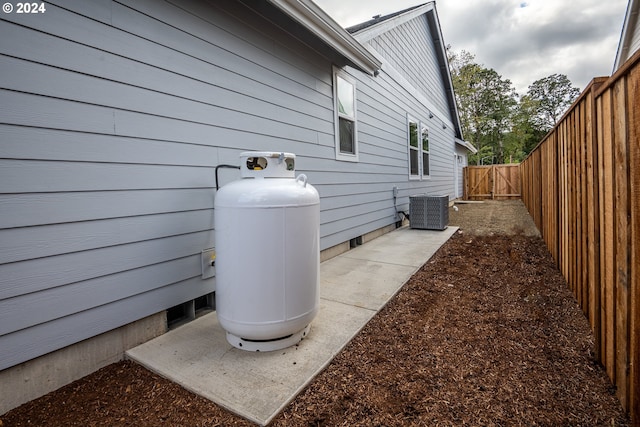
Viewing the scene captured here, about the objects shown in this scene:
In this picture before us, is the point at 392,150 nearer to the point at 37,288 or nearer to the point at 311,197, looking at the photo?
the point at 311,197

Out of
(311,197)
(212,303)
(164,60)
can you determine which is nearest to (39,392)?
(212,303)

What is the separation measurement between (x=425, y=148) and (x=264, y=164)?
830 centimetres

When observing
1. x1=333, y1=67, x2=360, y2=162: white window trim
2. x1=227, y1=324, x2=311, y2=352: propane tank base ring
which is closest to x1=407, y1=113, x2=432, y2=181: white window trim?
x1=333, y1=67, x2=360, y2=162: white window trim

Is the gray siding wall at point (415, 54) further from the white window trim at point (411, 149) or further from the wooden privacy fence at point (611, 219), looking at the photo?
the wooden privacy fence at point (611, 219)

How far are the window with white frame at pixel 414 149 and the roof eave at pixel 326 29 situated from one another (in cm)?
382

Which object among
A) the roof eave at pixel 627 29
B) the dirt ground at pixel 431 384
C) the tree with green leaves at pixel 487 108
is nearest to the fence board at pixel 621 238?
the dirt ground at pixel 431 384

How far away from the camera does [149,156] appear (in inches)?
91.4

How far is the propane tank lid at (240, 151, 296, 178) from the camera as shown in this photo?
7.34 ft

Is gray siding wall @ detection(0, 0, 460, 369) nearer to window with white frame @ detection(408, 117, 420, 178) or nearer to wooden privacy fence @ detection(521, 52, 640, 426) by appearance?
wooden privacy fence @ detection(521, 52, 640, 426)

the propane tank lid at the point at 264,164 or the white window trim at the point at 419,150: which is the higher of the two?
the white window trim at the point at 419,150

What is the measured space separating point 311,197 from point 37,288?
1.68 m

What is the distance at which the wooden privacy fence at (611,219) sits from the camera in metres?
1.43
